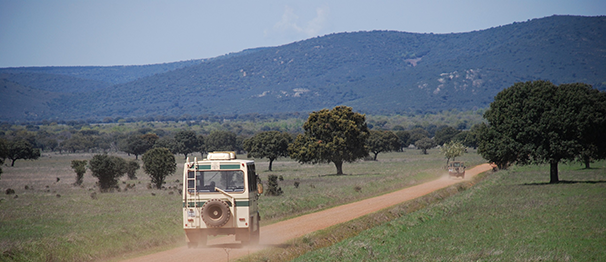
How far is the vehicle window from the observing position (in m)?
20.5

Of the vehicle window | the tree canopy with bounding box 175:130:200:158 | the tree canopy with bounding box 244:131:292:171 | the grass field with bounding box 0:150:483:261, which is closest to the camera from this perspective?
the vehicle window

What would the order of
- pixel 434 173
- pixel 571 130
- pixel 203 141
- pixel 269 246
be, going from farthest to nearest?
pixel 203 141, pixel 434 173, pixel 571 130, pixel 269 246

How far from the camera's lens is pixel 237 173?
67.7ft

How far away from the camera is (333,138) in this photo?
81.9 metres

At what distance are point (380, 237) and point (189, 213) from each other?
928cm

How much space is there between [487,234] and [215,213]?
12640mm

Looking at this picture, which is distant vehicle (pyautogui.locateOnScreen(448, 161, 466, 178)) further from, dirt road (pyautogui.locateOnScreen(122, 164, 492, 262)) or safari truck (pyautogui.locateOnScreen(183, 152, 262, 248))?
safari truck (pyautogui.locateOnScreen(183, 152, 262, 248))

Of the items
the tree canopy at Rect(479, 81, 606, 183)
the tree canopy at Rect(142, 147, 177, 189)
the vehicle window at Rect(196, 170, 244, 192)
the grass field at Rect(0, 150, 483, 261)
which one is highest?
the tree canopy at Rect(479, 81, 606, 183)

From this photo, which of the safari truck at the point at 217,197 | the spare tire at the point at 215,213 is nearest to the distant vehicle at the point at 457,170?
the safari truck at the point at 217,197

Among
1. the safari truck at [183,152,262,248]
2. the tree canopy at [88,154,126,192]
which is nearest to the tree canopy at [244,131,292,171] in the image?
the tree canopy at [88,154,126,192]

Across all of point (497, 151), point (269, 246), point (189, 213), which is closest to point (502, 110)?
point (497, 151)

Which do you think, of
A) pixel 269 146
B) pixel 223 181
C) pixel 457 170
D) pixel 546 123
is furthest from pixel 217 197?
pixel 269 146

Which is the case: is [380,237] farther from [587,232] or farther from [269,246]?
[587,232]

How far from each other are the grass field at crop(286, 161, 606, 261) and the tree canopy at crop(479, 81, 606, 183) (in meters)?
10.9
